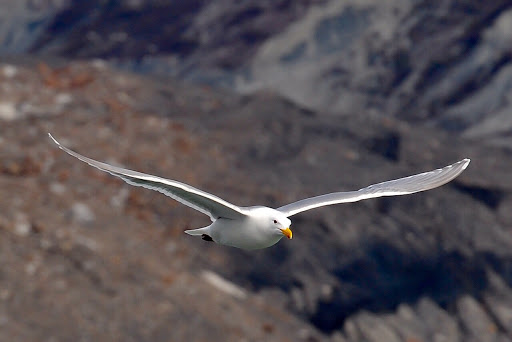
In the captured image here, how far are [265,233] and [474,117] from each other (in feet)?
74.6

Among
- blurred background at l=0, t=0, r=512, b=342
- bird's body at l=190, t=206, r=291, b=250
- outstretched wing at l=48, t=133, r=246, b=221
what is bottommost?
blurred background at l=0, t=0, r=512, b=342

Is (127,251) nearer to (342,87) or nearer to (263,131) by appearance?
(263,131)

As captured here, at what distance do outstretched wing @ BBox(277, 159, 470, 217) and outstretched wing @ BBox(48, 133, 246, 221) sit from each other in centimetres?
62

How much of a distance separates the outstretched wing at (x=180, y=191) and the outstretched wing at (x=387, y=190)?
620 mm

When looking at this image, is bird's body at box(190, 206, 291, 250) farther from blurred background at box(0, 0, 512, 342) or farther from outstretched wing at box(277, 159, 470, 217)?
blurred background at box(0, 0, 512, 342)

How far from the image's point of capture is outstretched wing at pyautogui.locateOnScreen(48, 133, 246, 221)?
860cm

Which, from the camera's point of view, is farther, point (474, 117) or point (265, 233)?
point (474, 117)

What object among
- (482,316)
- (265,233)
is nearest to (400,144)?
(482,316)

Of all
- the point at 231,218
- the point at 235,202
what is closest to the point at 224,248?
the point at 235,202

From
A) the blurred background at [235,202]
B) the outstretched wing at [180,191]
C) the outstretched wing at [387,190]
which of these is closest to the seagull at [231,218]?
the outstretched wing at [180,191]

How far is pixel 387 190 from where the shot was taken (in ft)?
33.8

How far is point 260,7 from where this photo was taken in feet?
128

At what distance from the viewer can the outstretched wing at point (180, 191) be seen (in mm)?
8602

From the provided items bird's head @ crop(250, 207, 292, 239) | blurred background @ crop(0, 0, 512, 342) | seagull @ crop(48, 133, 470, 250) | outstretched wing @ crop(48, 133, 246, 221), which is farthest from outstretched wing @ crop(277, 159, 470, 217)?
blurred background @ crop(0, 0, 512, 342)
